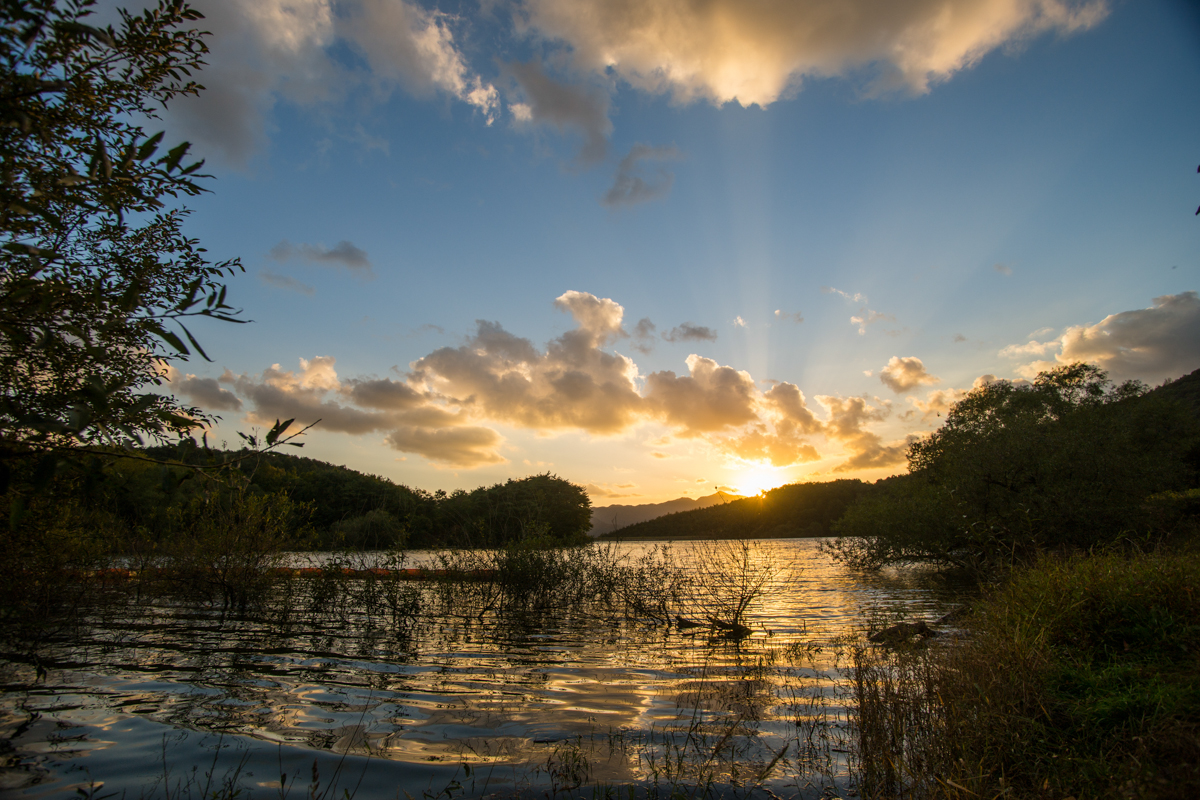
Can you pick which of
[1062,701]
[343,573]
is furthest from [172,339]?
[343,573]

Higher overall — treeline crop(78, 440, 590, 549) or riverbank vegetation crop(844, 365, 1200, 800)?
treeline crop(78, 440, 590, 549)

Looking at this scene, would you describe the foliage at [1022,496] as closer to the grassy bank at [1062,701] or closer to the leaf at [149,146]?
the grassy bank at [1062,701]

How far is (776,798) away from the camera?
20.0 feet

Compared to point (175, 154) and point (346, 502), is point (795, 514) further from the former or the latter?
point (175, 154)

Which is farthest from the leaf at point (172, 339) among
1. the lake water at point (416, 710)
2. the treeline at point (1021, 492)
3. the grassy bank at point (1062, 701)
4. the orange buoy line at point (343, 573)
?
the orange buoy line at point (343, 573)

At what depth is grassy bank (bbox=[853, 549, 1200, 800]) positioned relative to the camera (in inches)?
210

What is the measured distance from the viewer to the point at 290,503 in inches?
715

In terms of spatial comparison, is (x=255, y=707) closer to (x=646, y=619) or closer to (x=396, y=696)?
Answer: (x=396, y=696)

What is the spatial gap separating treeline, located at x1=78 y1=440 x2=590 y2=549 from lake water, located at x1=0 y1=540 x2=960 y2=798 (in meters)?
2.90

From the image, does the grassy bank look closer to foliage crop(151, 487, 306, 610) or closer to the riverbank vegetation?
the riverbank vegetation

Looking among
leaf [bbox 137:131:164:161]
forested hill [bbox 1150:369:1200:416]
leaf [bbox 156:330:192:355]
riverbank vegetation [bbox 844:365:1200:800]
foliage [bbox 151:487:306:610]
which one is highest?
forested hill [bbox 1150:369:1200:416]

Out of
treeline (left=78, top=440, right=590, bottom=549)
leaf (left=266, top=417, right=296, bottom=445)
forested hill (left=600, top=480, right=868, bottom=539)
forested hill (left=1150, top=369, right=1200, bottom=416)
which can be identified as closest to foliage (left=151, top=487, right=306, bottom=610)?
treeline (left=78, top=440, right=590, bottom=549)

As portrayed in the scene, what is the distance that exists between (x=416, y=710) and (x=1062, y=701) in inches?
349

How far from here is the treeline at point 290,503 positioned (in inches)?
155
